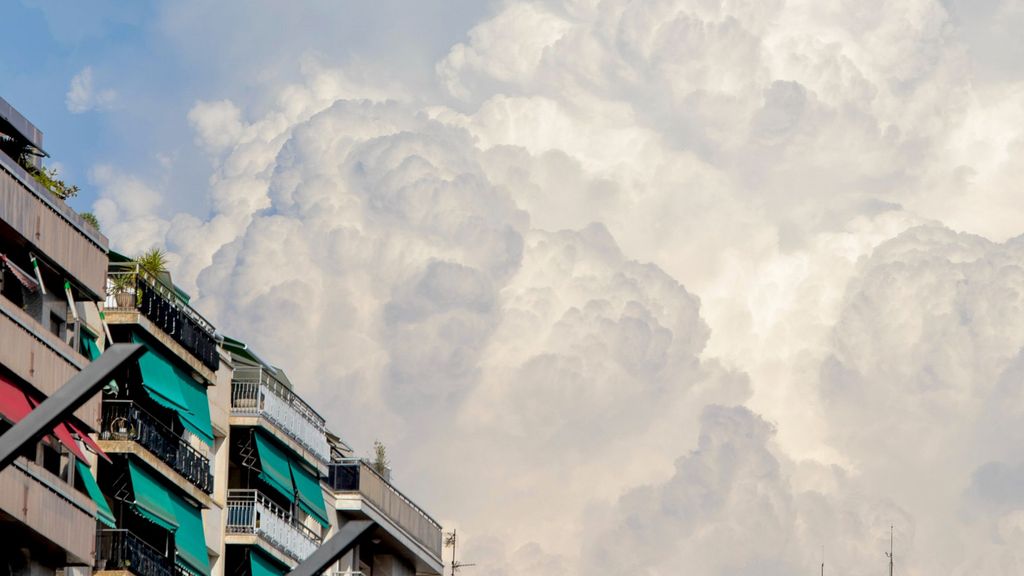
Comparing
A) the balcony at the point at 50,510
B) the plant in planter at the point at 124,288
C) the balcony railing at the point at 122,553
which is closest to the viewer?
the balcony at the point at 50,510

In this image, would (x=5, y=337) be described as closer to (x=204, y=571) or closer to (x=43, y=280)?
(x=43, y=280)

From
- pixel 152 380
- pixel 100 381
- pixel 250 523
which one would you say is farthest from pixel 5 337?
pixel 100 381

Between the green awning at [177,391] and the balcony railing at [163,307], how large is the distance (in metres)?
0.77

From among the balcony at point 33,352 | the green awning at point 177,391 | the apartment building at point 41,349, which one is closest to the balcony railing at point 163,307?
the green awning at point 177,391

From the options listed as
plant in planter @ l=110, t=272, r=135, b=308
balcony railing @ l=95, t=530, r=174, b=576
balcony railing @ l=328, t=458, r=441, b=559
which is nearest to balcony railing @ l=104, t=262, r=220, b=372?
plant in planter @ l=110, t=272, r=135, b=308

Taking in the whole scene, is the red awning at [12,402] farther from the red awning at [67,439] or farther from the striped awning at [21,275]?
the red awning at [67,439]

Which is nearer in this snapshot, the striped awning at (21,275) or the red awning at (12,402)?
the red awning at (12,402)

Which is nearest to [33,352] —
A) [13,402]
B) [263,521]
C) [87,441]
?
[13,402]

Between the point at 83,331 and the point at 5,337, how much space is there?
340 inches

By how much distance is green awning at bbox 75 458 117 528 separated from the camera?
174ft

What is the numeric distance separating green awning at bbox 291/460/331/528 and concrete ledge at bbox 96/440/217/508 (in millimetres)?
9353

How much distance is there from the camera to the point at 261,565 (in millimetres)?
71000

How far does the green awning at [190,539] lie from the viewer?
6306cm

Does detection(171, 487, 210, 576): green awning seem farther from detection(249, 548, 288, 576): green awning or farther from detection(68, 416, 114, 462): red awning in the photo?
detection(68, 416, 114, 462): red awning
